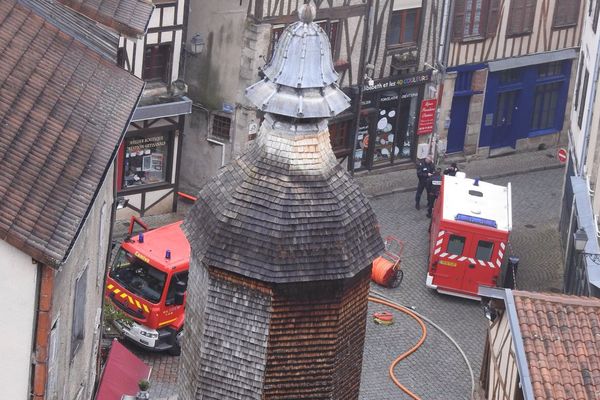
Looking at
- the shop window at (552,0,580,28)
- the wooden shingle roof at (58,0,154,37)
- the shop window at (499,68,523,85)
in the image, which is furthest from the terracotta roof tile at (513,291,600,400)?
the shop window at (552,0,580,28)

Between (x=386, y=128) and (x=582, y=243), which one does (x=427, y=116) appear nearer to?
(x=386, y=128)

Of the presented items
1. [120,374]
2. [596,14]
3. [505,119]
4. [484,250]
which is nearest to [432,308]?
[484,250]

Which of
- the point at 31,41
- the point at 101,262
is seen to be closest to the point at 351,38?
the point at 101,262

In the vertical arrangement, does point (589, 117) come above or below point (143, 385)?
above

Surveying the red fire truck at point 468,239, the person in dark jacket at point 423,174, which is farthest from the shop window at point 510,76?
the red fire truck at point 468,239

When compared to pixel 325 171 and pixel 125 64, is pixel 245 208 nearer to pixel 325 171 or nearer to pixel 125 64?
pixel 325 171

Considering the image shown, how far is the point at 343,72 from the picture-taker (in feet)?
152

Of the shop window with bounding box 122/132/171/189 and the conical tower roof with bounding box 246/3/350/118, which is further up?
the shop window with bounding box 122/132/171/189

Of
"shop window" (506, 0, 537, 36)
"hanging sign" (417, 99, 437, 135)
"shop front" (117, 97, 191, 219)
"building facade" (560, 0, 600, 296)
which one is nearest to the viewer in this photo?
"building facade" (560, 0, 600, 296)

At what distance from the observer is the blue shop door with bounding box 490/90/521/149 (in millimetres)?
51750

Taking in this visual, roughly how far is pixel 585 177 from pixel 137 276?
493 inches

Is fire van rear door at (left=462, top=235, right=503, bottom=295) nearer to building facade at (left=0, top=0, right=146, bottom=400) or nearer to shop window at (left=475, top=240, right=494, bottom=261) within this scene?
shop window at (left=475, top=240, right=494, bottom=261)

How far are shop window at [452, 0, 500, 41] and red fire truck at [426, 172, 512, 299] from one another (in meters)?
8.86

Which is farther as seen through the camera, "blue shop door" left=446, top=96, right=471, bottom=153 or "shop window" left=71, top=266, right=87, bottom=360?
"blue shop door" left=446, top=96, right=471, bottom=153
